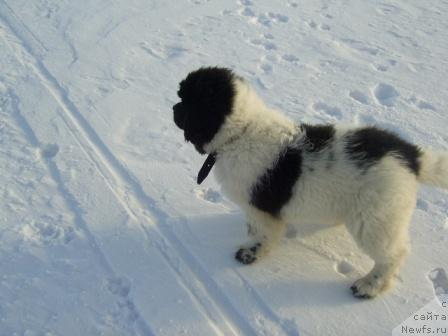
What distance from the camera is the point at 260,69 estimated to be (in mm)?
5566

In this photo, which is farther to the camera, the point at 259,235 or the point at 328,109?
the point at 328,109

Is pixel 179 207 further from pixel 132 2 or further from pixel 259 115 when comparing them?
pixel 132 2

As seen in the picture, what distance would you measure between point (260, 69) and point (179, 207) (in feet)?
8.57

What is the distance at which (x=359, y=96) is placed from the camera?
5.14 m

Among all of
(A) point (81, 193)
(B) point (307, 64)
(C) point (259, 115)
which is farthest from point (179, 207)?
(B) point (307, 64)

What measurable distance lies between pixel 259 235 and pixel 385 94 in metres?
2.95

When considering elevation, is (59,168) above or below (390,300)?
below

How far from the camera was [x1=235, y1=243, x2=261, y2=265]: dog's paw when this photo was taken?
10.8 ft

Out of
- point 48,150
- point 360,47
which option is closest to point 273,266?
point 48,150

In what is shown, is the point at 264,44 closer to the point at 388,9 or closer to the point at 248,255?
the point at 388,9

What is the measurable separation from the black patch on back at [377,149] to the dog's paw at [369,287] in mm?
838

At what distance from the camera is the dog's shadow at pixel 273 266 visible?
3121mm

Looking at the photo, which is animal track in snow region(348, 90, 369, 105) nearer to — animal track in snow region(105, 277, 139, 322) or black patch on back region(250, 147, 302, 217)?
black patch on back region(250, 147, 302, 217)

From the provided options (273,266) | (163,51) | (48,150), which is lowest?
(48,150)
